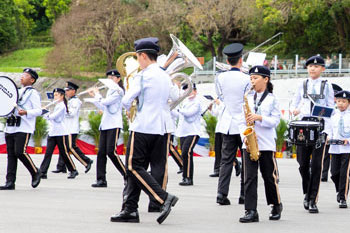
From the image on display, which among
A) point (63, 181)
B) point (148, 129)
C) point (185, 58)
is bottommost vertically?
point (63, 181)

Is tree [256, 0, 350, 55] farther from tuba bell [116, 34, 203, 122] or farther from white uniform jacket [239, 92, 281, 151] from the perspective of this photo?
white uniform jacket [239, 92, 281, 151]

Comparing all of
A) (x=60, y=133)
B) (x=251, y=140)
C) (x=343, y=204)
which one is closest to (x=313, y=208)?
(x=343, y=204)

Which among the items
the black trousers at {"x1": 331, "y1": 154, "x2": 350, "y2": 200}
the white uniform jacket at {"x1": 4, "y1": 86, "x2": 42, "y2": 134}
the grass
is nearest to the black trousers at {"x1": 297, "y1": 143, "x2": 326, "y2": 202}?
the black trousers at {"x1": 331, "y1": 154, "x2": 350, "y2": 200}

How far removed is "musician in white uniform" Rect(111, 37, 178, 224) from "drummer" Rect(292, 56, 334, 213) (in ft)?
7.49

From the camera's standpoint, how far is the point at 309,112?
10102mm

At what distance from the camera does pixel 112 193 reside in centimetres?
1177

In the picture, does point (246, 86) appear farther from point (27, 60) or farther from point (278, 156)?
point (27, 60)

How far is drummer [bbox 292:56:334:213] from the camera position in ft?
32.0

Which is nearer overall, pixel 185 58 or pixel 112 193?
pixel 185 58

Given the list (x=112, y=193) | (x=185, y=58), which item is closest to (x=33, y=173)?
(x=112, y=193)

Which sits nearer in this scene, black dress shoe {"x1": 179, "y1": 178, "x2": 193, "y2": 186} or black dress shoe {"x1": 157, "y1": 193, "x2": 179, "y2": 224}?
black dress shoe {"x1": 157, "y1": 193, "x2": 179, "y2": 224}

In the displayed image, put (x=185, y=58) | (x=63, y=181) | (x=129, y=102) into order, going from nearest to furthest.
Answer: (x=129, y=102), (x=185, y=58), (x=63, y=181)

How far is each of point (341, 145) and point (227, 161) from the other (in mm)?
1715

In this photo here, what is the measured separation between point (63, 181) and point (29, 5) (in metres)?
75.7
